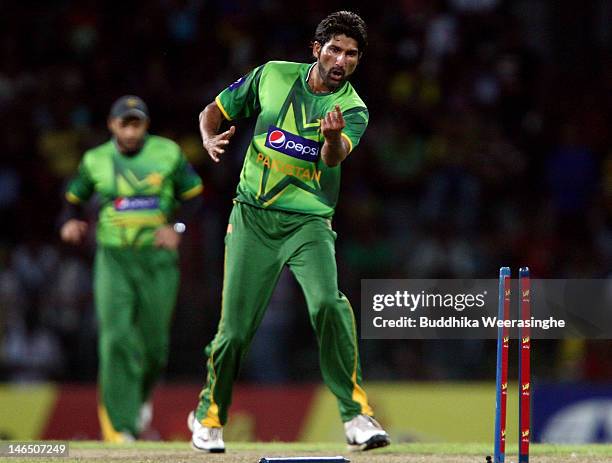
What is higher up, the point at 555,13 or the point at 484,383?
the point at 555,13

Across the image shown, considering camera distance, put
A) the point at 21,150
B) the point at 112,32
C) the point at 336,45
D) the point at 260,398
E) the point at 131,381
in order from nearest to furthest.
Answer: the point at 336,45 < the point at 131,381 < the point at 260,398 < the point at 21,150 < the point at 112,32

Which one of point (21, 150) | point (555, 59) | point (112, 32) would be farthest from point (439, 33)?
point (21, 150)

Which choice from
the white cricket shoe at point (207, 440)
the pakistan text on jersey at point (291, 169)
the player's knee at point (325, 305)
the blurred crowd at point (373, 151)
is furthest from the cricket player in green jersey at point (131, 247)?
the player's knee at point (325, 305)

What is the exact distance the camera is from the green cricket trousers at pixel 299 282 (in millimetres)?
7477

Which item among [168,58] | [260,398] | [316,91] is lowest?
[260,398]

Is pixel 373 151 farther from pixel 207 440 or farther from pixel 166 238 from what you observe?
pixel 207 440

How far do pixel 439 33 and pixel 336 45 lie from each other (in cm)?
850

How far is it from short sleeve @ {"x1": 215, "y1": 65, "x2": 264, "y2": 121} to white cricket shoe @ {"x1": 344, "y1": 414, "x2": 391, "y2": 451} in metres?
1.71

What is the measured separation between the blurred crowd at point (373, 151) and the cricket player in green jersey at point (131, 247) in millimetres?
2368

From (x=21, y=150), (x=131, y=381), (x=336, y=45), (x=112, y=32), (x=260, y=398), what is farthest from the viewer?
(x=112, y=32)

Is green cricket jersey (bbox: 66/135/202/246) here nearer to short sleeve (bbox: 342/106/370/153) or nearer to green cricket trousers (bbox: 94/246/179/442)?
green cricket trousers (bbox: 94/246/179/442)

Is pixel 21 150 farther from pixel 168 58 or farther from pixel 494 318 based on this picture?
pixel 494 318

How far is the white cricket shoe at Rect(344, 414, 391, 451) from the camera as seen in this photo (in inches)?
293

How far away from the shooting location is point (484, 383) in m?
12.4
